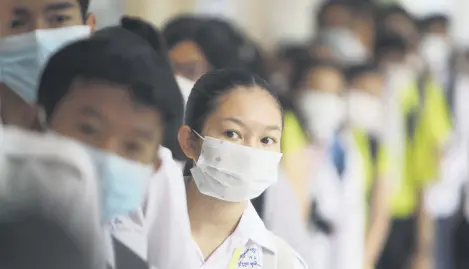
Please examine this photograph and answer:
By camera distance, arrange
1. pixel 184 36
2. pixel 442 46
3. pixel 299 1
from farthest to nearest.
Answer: pixel 442 46
pixel 299 1
pixel 184 36

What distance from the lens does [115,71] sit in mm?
667

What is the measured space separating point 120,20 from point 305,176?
0.98 ft

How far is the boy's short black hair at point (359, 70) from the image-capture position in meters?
1.20

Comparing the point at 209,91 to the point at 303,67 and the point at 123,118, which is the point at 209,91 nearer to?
the point at 123,118

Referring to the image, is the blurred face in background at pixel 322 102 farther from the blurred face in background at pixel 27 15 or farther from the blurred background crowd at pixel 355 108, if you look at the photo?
the blurred face in background at pixel 27 15

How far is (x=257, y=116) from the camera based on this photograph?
2.39 feet

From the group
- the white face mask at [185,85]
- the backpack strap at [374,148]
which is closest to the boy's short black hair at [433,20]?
the backpack strap at [374,148]

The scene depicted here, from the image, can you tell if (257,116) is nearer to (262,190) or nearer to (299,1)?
(262,190)

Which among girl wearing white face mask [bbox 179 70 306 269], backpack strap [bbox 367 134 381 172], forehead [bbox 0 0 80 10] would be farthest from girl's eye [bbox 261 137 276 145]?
backpack strap [bbox 367 134 381 172]

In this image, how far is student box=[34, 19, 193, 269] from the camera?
2.13ft

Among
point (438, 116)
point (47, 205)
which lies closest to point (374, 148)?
point (438, 116)

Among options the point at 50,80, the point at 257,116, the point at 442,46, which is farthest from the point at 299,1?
the point at 50,80

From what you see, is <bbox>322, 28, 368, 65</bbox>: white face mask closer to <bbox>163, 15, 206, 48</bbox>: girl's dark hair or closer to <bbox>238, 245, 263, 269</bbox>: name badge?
<bbox>163, 15, 206, 48</bbox>: girl's dark hair

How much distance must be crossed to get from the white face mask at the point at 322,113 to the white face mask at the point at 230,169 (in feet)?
0.79
